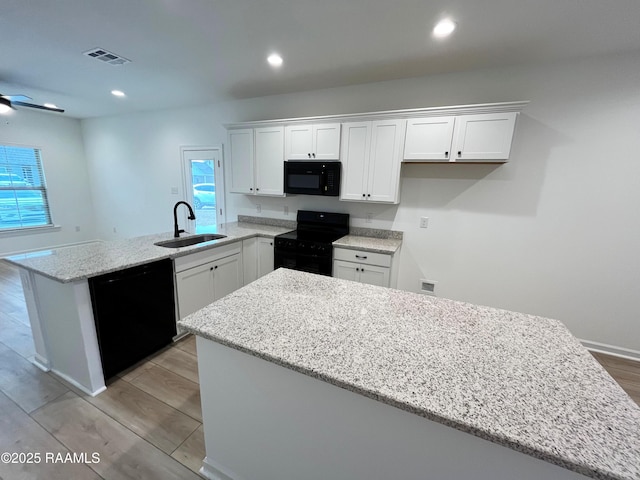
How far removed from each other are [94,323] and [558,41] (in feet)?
13.5

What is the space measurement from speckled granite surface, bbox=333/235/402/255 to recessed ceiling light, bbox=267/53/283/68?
6.27 feet

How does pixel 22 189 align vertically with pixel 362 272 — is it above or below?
above

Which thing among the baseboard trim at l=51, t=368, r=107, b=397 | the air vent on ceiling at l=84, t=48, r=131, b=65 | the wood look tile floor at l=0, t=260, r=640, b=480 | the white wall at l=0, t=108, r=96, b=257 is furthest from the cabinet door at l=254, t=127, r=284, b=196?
the white wall at l=0, t=108, r=96, b=257

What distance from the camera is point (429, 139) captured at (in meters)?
2.62

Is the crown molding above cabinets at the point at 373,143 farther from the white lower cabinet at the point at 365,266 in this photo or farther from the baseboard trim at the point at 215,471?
the baseboard trim at the point at 215,471

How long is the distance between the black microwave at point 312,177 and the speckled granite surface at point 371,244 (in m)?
0.58

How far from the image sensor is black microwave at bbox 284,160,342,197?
3055 mm

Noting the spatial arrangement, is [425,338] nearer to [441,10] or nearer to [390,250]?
[390,250]

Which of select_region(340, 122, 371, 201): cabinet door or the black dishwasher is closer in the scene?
the black dishwasher

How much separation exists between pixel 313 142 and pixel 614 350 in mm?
3782

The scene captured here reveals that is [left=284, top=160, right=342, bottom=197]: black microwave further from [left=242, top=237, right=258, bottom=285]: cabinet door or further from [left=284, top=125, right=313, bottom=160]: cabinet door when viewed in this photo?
[left=242, top=237, right=258, bottom=285]: cabinet door

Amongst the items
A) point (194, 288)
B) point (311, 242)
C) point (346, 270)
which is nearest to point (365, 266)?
point (346, 270)

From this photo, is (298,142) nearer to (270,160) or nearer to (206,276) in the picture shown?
(270,160)

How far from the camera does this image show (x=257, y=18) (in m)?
1.89
